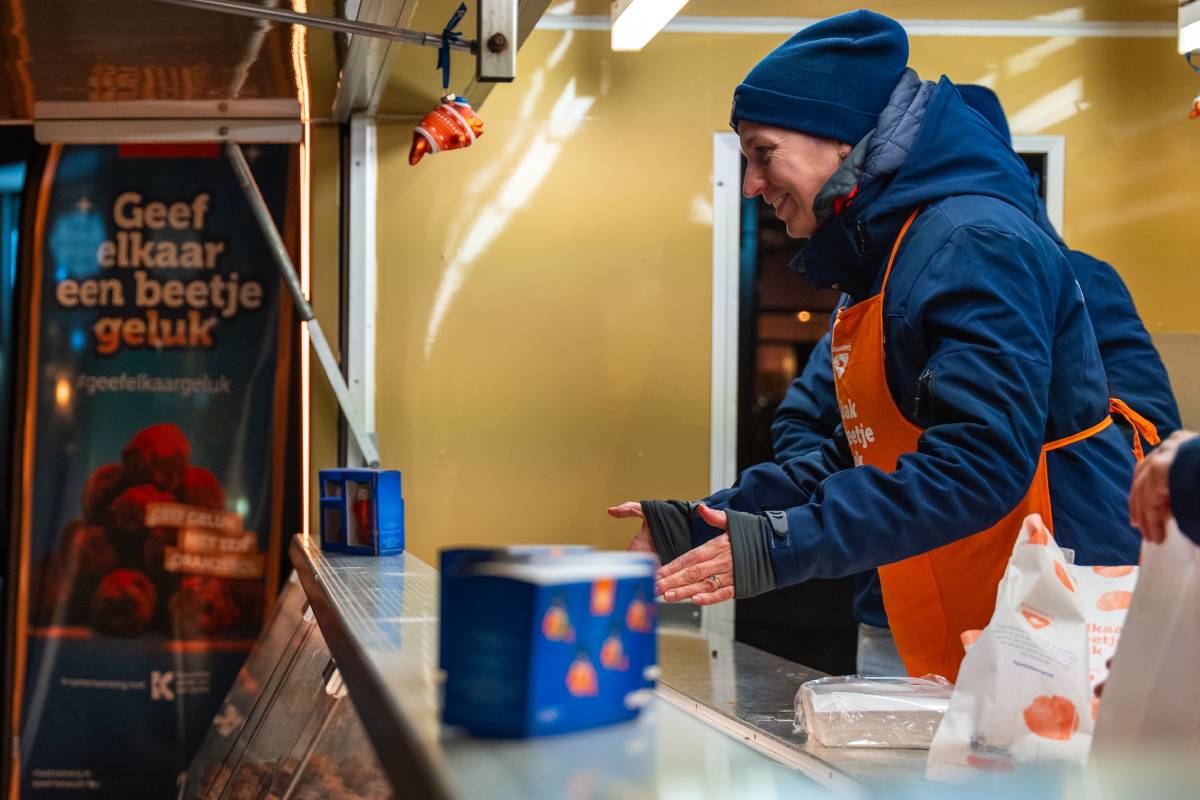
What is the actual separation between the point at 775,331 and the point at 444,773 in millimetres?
3396

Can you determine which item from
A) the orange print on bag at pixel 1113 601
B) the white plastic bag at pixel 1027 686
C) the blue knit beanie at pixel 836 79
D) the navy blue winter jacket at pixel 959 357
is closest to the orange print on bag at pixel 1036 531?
the white plastic bag at pixel 1027 686

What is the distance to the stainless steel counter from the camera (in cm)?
88

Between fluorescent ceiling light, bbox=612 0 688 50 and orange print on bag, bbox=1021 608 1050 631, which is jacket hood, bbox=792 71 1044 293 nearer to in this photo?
orange print on bag, bbox=1021 608 1050 631

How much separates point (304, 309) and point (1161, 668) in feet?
9.72

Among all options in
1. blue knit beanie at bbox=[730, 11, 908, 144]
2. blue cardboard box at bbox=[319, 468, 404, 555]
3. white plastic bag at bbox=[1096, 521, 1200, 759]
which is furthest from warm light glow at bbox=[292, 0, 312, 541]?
white plastic bag at bbox=[1096, 521, 1200, 759]

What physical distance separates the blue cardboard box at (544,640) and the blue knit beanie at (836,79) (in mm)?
1271

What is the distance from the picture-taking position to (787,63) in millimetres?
2084

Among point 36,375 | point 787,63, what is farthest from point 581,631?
point 36,375

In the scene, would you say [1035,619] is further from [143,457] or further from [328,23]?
[143,457]

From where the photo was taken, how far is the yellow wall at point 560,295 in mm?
4031

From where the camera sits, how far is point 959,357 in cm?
171

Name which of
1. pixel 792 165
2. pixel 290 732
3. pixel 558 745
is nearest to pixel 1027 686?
pixel 558 745

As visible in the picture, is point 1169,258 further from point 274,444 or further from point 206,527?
point 206,527

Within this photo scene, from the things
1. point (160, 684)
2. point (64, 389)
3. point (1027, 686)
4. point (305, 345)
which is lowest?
point (160, 684)
